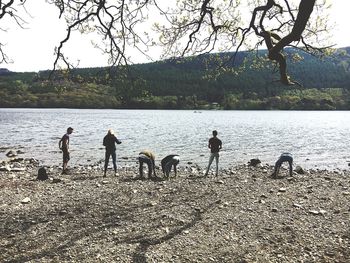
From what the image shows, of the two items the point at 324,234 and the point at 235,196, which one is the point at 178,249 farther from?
the point at 235,196

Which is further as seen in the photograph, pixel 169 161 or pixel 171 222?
pixel 169 161

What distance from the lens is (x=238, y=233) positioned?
1183 cm

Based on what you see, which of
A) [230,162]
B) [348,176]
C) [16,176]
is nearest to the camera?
[16,176]

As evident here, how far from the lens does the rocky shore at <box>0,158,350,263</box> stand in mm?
10070

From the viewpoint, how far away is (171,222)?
1288 cm

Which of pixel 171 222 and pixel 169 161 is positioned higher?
pixel 169 161

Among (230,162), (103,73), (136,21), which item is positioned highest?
(136,21)

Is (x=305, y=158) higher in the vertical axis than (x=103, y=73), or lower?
lower

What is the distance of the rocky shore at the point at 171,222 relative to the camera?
396 inches

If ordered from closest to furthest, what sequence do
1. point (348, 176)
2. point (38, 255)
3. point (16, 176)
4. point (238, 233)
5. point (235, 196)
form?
point (38, 255), point (238, 233), point (235, 196), point (16, 176), point (348, 176)

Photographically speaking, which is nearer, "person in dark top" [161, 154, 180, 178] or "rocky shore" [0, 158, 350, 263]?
A: "rocky shore" [0, 158, 350, 263]

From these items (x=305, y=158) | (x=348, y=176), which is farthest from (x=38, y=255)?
(x=305, y=158)

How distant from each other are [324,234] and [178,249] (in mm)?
5317

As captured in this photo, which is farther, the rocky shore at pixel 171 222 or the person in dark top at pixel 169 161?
the person in dark top at pixel 169 161
